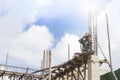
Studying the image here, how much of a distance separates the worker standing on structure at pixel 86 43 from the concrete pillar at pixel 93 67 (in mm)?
687

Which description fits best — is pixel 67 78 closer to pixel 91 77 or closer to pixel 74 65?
pixel 74 65

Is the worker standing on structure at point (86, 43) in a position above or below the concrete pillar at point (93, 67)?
above

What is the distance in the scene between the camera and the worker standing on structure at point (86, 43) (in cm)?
2511

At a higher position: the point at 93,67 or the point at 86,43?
the point at 86,43

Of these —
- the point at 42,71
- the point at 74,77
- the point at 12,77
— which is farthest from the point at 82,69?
the point at 12,77

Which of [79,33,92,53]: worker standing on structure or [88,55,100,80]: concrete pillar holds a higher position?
[79,33,92,53]: worker standing on structure

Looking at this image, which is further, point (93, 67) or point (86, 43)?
point (86, 43)

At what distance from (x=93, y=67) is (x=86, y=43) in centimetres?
212

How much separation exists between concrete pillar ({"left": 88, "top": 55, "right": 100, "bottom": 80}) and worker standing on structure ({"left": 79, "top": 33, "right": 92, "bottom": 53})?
2.25 feet

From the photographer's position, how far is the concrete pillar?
2458 cm

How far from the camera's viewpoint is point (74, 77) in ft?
94.6

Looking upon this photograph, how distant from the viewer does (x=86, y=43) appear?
25.4 m

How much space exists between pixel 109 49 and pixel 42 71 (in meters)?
9.31

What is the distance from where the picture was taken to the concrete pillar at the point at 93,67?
80.6 feet
